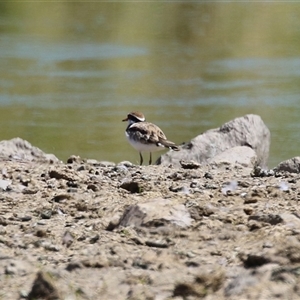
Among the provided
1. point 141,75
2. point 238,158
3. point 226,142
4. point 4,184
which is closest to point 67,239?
point 4,184

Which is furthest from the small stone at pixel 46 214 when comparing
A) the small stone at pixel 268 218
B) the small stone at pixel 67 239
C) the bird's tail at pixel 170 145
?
the bird's tail at pixel 170 145

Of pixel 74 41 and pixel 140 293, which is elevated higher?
pixel 74 41

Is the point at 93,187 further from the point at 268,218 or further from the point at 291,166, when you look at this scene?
the point at 291,166

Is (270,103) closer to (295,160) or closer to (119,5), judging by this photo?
(295,160)

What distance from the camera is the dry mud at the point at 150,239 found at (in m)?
3.99

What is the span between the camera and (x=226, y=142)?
33.3ft

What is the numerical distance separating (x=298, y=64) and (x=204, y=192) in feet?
52.9

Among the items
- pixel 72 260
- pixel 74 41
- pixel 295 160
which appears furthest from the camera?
pixel 74 41

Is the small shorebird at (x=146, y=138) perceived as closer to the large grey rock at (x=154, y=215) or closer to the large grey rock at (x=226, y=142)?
the large grey rock at (x=226, y=142)

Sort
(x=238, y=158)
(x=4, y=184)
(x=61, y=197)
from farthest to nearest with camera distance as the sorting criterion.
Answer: (x=238, y=158), (x=4, y=184), (x=61, y=197)

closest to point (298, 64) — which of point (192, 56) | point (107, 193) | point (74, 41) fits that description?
point (192, 56)

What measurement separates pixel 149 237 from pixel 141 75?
15469 mm

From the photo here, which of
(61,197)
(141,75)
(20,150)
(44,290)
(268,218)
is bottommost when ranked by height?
(44,290)

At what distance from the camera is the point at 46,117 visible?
1543 cm
